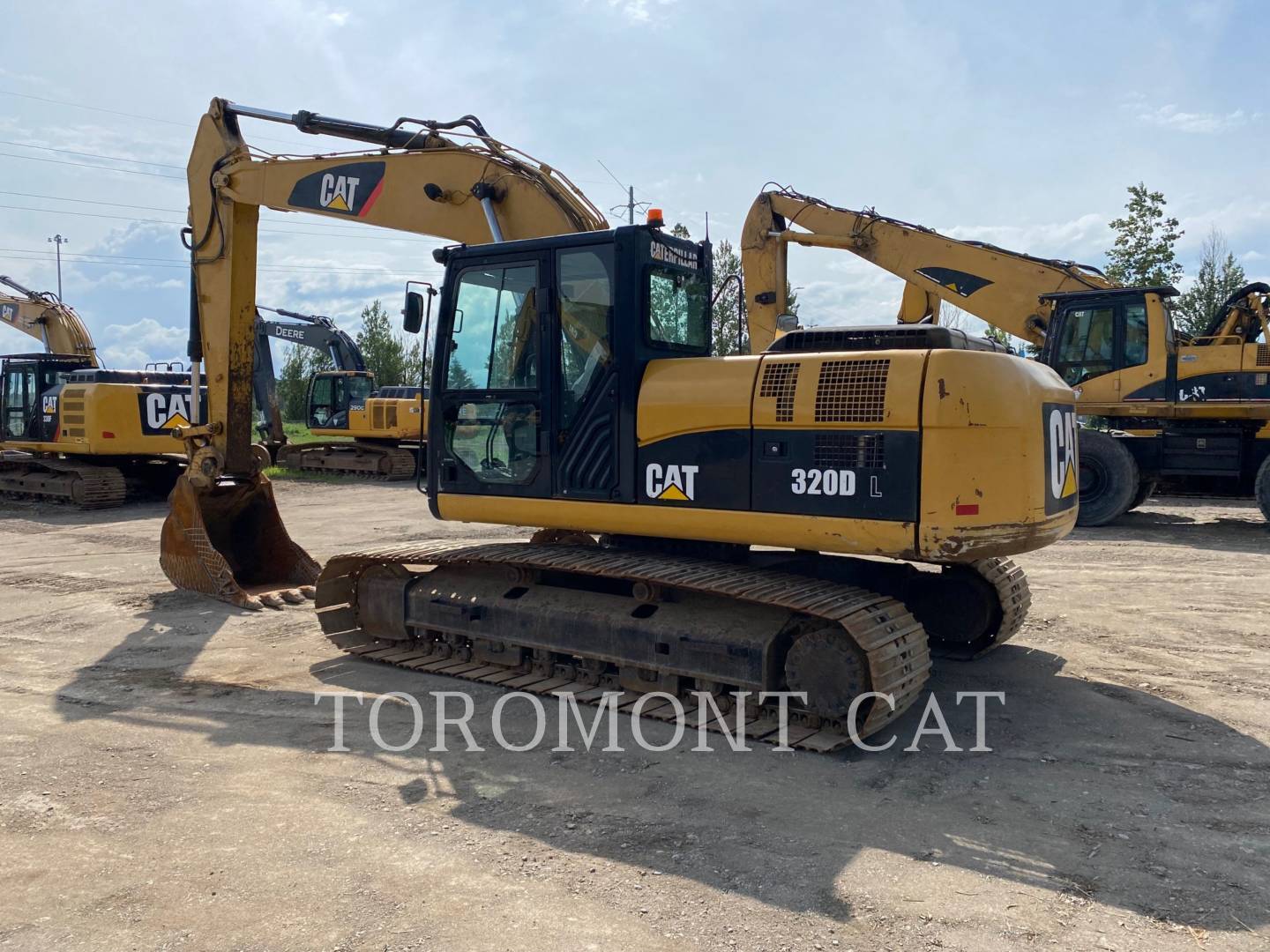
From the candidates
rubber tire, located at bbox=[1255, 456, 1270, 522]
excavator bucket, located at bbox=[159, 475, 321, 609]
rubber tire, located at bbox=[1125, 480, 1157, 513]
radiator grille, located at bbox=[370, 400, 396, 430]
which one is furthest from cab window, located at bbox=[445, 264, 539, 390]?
radiator grille, located at bbox=[370, 400, 396, 430]

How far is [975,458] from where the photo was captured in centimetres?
511

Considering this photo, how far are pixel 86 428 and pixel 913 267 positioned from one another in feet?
45.5

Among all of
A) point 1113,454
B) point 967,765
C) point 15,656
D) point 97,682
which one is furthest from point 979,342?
point 1113,454

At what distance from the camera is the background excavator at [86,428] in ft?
55.7

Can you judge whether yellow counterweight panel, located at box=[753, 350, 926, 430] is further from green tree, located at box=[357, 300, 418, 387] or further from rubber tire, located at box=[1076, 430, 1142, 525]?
green tree, located at box=[357, 300, 418, 387]

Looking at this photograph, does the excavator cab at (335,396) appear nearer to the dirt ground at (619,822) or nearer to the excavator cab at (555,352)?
the dirt ground at (619,822)

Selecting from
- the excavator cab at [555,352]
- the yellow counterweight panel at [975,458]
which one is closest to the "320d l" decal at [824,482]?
the yellow counterweight panel at [975,458]

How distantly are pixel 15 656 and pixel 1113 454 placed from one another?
12.7 meters

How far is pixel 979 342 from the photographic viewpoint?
19.5ft

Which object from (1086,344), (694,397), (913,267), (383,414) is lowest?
(694,397)

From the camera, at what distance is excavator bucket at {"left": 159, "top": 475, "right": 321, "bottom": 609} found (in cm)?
911

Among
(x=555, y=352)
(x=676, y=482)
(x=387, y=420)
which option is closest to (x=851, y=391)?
(x=676, y=482)

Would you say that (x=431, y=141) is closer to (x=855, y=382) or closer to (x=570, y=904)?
(x=855, y=382)

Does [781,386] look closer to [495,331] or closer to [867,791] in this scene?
[495,331]
